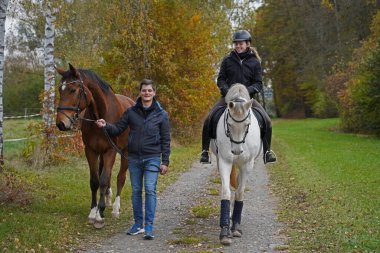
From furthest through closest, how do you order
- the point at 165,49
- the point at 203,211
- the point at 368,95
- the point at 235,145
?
the point at 368,95 < the point at 165,49 < the point at 203,211 < the point at 235,145

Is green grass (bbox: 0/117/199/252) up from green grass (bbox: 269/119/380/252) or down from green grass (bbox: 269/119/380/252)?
down

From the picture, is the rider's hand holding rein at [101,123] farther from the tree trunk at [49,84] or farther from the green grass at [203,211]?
the tree trunk at [49,84]

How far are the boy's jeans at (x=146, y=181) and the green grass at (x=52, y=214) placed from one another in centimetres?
66

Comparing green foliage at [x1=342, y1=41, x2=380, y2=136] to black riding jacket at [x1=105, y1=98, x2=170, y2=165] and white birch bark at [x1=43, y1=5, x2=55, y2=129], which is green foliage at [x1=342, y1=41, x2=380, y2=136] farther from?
black riding jacket at [x1=105, y1=98, x2=170, y2=165]

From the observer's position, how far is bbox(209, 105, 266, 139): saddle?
7645 millimetres

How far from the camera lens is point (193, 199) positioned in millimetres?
10609

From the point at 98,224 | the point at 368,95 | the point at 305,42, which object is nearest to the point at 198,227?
the point at 98,224

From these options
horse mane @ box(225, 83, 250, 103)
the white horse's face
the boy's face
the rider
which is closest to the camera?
the white horse's face

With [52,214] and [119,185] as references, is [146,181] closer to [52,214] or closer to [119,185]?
[119,185]

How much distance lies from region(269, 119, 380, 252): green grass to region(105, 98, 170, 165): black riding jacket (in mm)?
2303

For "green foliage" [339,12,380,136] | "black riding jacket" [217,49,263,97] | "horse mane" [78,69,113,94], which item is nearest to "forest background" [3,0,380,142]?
"green foliage" [339,12,380,136]

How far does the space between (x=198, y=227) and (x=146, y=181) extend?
1.30 meters

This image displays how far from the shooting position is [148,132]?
23.9ft

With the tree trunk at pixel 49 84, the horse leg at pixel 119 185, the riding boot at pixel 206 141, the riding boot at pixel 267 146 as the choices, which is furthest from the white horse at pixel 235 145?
the tree trunk at pixel 49 84
